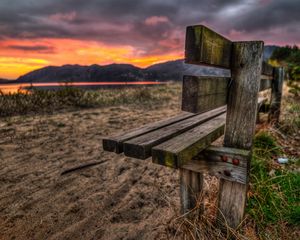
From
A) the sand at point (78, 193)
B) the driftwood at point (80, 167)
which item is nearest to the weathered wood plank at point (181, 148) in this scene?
the sand at point (78, 193)

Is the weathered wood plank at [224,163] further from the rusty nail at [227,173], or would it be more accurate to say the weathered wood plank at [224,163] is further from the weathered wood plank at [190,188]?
the weathered wood plank at [190,188]

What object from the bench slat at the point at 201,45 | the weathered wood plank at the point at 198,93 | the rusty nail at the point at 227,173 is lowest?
the rusty nail at the point at 227,173

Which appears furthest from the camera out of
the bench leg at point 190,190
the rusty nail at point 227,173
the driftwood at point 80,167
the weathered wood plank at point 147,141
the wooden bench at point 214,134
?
the driftwood at point 80,167

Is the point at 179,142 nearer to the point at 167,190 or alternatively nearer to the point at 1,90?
the point at 167,190

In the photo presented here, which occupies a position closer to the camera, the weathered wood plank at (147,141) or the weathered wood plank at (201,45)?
the weathered wood plank at (201,45)

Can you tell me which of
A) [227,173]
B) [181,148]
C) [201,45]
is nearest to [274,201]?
[227,173]

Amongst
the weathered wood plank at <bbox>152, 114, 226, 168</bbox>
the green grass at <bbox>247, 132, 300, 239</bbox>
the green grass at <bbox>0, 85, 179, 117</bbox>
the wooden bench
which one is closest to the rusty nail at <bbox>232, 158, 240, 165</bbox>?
the wooden bench

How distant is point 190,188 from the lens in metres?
1.79

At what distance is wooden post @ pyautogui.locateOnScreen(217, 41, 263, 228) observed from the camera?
1.43 m

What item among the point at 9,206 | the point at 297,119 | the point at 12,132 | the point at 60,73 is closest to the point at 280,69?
the point at 297,119

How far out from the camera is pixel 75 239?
197 centimetres

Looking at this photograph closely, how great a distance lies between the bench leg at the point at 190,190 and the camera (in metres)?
1.78

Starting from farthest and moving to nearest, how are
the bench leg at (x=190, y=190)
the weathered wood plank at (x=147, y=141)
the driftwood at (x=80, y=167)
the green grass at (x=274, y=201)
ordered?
1. the driftwood at (x=80, y=167)
2. the green grass at (x=274, y=201)
3. the bench leg at (x=190, y=190)
4. the weathered wood plank at (x=147, y=141)

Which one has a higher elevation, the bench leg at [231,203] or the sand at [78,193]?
the bench leg at [231,203]
